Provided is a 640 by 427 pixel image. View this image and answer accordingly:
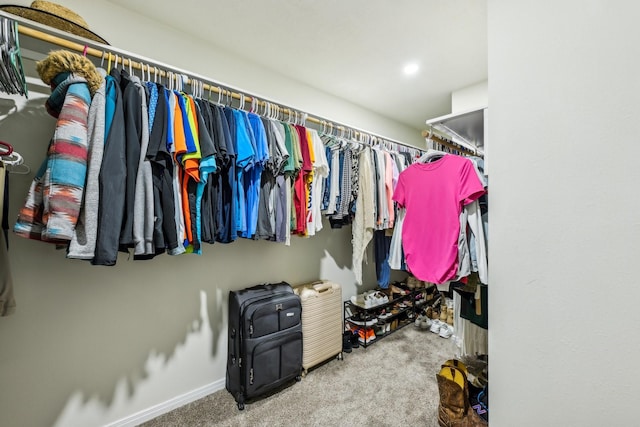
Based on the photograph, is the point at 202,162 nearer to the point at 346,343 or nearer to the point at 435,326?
the point at 346,343

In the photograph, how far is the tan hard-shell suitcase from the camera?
2031mm

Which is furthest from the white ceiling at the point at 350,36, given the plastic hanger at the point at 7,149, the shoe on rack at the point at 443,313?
the shoe on rack at the point at 443,313

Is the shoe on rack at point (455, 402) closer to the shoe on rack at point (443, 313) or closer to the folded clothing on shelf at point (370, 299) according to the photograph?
the folded clothing on shelf at point (370, 299)

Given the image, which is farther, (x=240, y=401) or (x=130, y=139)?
(x=240, y=401)

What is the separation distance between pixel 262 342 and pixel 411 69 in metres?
2.31

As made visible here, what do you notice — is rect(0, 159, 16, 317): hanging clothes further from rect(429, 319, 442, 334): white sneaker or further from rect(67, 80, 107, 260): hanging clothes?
rect(429, 319, 442, 334): white sneaker

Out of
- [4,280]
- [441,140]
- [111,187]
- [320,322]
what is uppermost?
[441,140]

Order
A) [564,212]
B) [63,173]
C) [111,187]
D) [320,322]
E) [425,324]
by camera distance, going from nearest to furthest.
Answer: [564,212], [63,173], [111,187], [320,322], [425,324]

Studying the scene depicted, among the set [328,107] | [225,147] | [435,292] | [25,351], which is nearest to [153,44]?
[225,147]

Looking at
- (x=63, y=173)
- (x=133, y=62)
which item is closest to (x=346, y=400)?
(x=63, y=173)

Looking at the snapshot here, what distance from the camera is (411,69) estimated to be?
6.86 feet

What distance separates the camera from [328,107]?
2531 millimetres

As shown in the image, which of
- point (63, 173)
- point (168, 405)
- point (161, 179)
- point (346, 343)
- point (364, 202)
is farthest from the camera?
point (346, 343)

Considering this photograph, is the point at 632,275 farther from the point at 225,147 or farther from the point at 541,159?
the point at 225,147
